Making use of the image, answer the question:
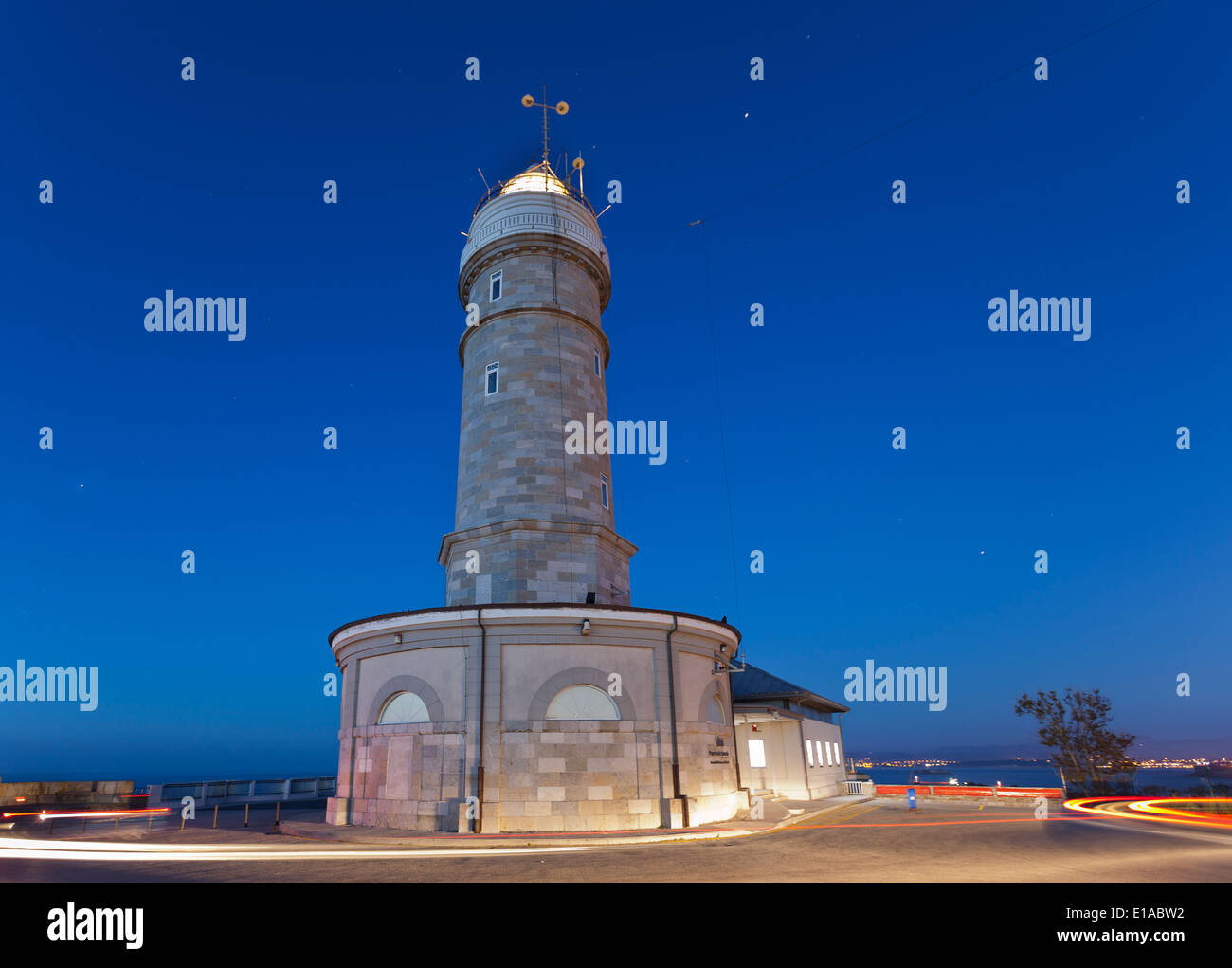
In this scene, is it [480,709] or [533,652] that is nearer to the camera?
[480,709]

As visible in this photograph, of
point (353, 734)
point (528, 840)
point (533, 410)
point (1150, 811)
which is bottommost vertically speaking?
point (1150, 811)

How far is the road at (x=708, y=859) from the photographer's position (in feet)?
38.5

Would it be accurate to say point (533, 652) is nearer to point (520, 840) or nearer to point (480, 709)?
point (480, 709)

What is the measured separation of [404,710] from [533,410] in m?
11.2

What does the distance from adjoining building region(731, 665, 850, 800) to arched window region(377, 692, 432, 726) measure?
17.0 m

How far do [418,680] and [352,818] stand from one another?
14.6ft

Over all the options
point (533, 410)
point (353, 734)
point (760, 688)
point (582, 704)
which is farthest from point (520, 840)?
point (760, 688)

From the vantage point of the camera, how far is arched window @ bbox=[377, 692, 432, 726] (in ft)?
66.6

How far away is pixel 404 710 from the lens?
20.8 m

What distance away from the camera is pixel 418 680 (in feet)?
67.2

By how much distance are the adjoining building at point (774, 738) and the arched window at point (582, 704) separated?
14.5 meters

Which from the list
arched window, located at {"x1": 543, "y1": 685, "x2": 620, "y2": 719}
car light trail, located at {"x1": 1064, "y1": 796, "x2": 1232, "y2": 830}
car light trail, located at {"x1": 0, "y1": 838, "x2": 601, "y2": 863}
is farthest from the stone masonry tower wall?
car light trail, located at {"x1": 1064, "y1": 796, "x2": 1232, "y2": 830}
